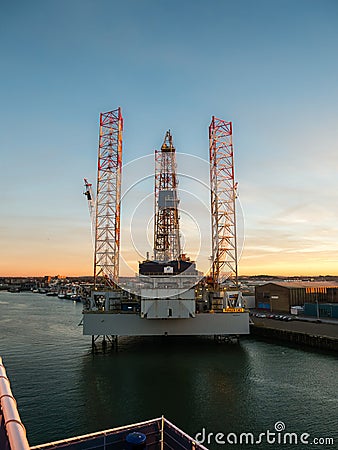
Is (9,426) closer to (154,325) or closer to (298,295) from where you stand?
(154,325)

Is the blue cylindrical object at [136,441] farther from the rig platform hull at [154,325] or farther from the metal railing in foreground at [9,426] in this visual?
the rig platform hull at [154,325]

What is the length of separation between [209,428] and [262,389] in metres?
8.56

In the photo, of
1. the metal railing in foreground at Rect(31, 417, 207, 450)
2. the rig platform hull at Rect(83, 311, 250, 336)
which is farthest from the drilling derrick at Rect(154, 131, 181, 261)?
the metal railing in foreground at Rect(31, 417, 207, 450)

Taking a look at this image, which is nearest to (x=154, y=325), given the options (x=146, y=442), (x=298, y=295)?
(x=146, y=442)

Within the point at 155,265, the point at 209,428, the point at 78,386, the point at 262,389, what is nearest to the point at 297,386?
the point at 262,389

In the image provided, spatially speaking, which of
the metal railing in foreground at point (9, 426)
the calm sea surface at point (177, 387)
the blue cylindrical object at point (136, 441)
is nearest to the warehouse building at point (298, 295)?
the calm sea surface at point (177, 387)

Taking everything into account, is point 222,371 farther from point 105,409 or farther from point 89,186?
point 89,186

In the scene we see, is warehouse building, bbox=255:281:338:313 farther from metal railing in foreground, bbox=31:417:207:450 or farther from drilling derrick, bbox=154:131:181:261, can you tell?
metal railing in foreground, bbox=31:417:207:450

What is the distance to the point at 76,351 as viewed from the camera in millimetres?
Result: 40312

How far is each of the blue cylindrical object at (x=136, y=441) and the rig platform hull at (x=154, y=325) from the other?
32749 millimetres

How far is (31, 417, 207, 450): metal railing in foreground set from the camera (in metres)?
7.42

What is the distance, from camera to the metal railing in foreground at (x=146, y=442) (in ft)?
24.4

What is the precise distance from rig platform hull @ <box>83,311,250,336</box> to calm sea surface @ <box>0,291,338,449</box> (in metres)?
2.36

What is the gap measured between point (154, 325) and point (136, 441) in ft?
109
